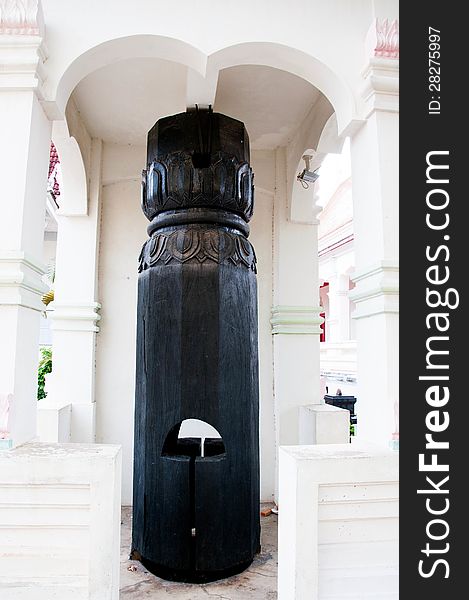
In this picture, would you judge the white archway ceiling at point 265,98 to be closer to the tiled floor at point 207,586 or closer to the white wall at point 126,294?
the white wall at point 126,294

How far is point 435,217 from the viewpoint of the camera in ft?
6.70

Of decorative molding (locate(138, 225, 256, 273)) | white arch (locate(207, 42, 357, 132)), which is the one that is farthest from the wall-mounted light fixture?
white arch (locate(207, 42, 357, 132))

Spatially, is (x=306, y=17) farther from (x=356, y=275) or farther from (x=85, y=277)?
(x=85, y=277)

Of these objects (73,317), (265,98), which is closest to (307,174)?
(265,98)

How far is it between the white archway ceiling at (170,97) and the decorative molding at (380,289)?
6.04 ft

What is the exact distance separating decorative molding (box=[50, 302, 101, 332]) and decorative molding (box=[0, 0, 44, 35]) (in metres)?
2.49

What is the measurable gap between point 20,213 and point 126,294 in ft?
8.20

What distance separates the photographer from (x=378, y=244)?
2.35m

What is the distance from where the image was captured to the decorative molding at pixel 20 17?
2258 millimetres

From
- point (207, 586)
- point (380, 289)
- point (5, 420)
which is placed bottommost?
point (207, 586)

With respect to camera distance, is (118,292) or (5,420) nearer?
(5,420)

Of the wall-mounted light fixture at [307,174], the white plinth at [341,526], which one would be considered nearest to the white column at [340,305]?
the wall-mounted light fixture at [307,174]

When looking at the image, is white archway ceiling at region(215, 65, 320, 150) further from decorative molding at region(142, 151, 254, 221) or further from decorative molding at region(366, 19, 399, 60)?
decorative molding at region(366, 19, 399, 60)

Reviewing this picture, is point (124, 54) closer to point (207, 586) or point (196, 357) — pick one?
point (196, 357)
